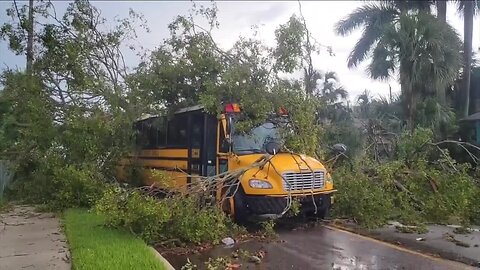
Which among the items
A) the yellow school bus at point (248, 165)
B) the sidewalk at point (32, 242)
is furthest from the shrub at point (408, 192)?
the sidewalk at point (32, 242)

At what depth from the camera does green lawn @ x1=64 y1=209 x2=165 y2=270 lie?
238 inches

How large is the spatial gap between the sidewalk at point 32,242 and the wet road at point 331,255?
5.41 ft

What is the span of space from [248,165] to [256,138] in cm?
89

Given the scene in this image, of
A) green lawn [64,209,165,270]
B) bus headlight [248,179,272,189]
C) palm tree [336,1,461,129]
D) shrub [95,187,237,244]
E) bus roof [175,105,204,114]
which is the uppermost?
palm tree [336,1,461,129]

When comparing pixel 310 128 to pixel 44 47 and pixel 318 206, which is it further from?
pixel 44 47

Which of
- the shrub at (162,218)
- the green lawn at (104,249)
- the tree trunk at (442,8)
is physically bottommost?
the green lawn at (104,249)

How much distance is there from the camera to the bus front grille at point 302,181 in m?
9.09

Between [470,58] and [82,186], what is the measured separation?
2093 centimetres

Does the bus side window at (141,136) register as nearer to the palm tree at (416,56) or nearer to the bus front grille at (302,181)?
the bus front grille at (302,181)

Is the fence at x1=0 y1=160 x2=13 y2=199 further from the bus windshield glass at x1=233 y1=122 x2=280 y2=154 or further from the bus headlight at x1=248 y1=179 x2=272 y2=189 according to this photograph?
the bus headlight at x1=248 y1=179 x2=272 y2=189

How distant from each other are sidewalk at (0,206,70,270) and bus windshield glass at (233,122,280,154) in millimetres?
3666

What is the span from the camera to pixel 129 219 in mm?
7793

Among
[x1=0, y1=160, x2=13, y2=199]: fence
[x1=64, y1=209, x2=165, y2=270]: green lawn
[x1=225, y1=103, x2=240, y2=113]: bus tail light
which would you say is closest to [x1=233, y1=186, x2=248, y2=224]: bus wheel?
[x1=225, y1=103, x2=240, y2=113]: bus tail light

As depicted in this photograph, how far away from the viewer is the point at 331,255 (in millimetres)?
7379
